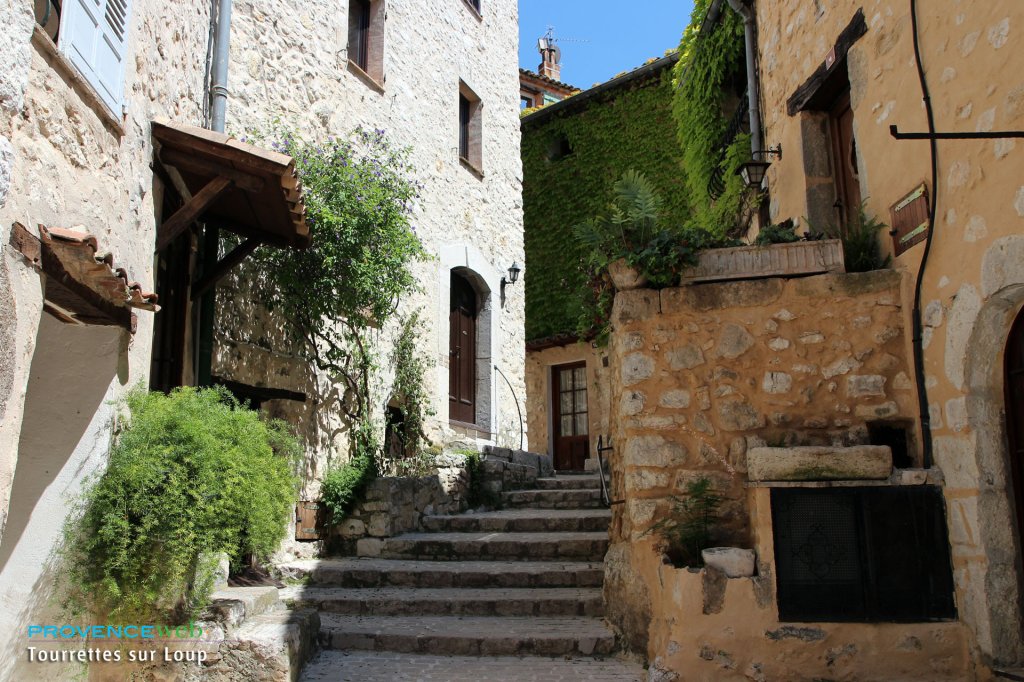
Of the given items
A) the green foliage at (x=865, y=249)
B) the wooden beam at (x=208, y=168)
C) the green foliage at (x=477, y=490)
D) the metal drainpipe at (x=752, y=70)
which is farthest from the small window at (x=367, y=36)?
the green foliage at (x=865, y=249)

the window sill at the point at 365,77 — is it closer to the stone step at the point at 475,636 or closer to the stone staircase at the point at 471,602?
the stone staircase at the point at 471,602

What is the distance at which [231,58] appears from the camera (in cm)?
677

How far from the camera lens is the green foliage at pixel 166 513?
3.49 metres

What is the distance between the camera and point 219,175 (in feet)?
15.9

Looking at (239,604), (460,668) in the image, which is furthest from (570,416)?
(239,604)

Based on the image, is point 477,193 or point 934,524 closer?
point 934,524

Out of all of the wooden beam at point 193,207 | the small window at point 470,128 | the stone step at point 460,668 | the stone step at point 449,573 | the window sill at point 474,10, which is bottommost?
the stone step at point 460,668

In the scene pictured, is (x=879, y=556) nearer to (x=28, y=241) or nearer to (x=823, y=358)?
(x=823, y=358)

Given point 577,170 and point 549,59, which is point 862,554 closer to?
point 577,170

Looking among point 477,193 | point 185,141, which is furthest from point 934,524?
point 477,193

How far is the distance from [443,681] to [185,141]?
333 cm

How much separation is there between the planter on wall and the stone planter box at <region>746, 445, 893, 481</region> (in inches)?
47.6

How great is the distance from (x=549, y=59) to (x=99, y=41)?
20.2 meters

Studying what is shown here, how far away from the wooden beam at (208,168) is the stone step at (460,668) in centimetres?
286
